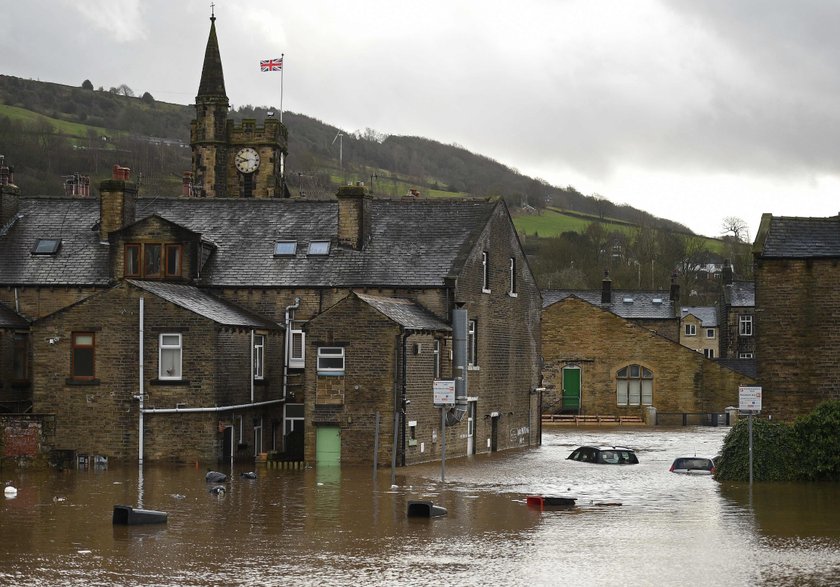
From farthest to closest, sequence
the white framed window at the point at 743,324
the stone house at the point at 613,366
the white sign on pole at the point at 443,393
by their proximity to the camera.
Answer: the white framed window at the point at 743,324 < the stone house at the point at 613,366 < the white sign on pole at the point at 443,393

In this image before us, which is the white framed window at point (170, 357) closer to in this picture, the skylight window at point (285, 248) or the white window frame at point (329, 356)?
the white window frame at point (329, 356)

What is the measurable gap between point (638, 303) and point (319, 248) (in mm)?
54857

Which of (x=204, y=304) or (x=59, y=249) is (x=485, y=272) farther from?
(x=59, y=249)

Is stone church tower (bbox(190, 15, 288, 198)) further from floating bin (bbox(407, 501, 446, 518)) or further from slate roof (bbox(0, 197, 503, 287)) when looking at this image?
floating bin (bbox(407, 501, 446, 518))

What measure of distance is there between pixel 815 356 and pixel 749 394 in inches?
346

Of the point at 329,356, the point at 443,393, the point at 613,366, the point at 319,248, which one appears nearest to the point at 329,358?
the point at 329,356

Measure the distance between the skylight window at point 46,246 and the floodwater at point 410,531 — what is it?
10.9 meters

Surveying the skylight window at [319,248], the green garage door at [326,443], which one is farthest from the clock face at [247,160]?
the green garage door at [326,443]

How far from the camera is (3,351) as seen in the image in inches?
1657

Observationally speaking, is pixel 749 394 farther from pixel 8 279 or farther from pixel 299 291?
pixel 8 279

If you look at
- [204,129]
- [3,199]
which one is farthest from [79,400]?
[204,129]

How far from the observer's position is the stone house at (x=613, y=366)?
2766 inches

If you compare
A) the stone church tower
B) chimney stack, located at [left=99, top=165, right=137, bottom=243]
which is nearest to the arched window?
the stone church tower

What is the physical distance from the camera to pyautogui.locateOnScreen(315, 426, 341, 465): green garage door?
37625 millimetres
